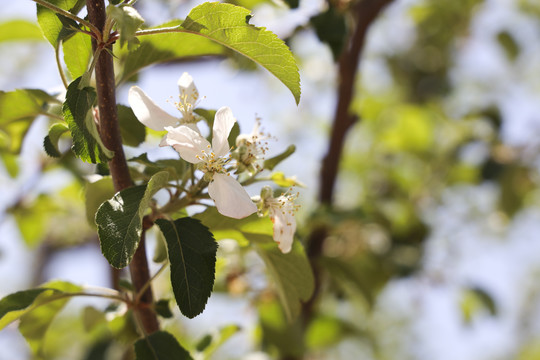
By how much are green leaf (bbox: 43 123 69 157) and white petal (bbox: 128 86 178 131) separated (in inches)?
3.8

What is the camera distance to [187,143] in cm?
70

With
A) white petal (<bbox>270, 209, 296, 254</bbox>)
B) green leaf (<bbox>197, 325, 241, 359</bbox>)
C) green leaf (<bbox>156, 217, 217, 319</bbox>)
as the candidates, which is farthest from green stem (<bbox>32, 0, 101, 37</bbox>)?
green leaf (<bbox>197, 325, 241, 359</bbox>)

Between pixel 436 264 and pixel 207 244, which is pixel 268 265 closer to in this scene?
pixel 207 244

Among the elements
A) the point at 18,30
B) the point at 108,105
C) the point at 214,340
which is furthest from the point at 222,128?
the point at 18,30

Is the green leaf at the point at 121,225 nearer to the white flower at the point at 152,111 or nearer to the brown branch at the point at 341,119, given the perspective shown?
the white flower at the point at 152,111

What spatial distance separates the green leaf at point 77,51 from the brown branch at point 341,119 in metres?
0.87

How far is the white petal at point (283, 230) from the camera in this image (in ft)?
2.61

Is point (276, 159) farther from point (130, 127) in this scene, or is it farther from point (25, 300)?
point (25, 300)

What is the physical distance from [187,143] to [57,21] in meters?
0.26

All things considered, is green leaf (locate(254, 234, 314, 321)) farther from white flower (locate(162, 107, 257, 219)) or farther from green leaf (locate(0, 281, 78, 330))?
green leaf (locate(0, 281, 78, 330))

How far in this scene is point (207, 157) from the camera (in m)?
0.73

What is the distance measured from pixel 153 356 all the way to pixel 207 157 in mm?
293

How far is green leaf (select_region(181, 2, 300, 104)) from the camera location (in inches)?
27.2

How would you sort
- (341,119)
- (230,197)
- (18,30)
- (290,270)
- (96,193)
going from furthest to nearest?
(341,119) → (18,30) → (290,270) → (96,193) → (230,197)
